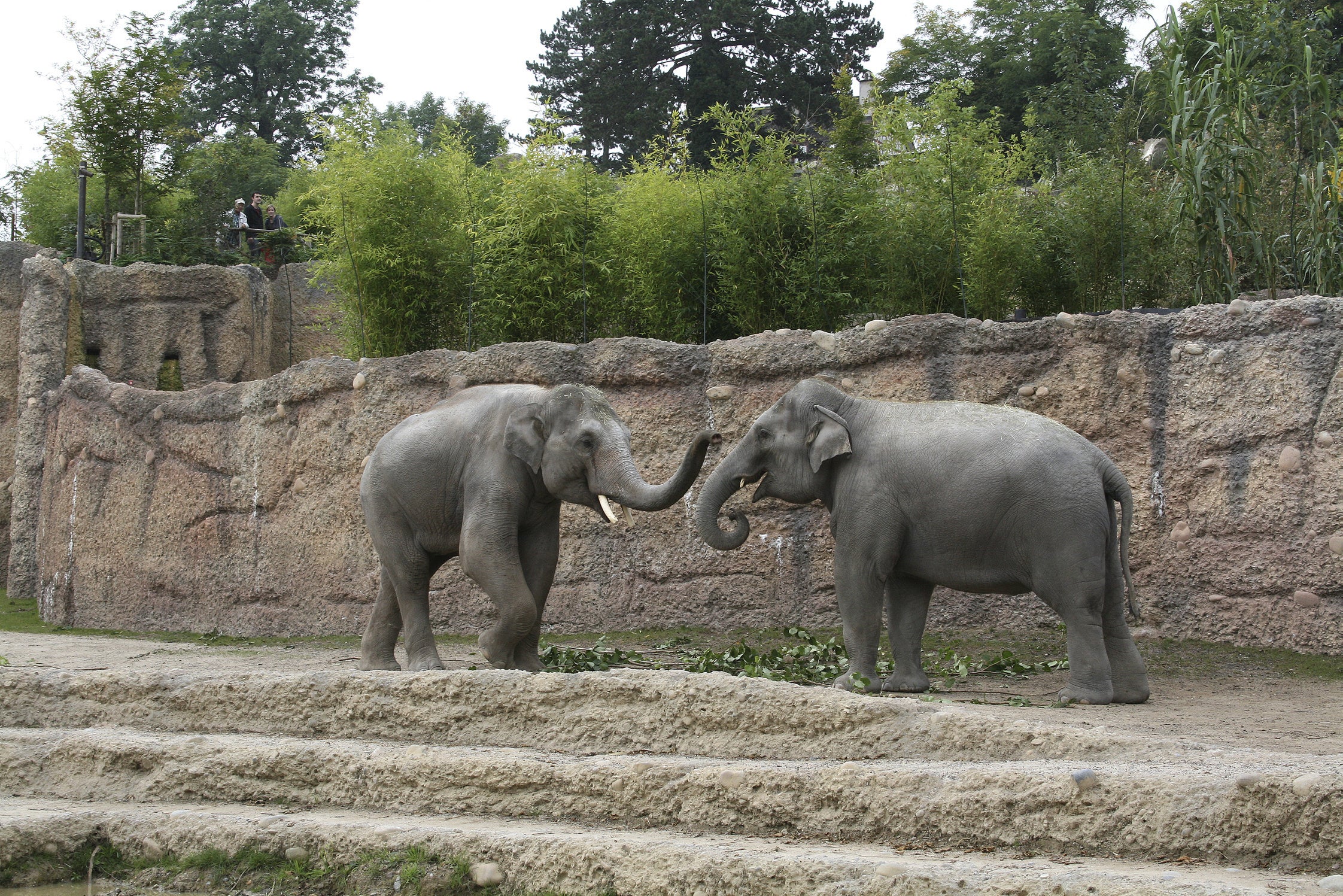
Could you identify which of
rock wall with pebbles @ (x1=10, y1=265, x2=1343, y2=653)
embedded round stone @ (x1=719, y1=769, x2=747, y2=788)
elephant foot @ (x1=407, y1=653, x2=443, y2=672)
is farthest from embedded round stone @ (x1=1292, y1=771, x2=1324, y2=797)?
elephant foot @ (x1=407, y1=653, x2=443, y2=672)

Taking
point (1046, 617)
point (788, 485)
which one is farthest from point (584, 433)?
point (1046, 617)

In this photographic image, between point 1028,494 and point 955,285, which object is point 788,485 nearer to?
point 1028,494

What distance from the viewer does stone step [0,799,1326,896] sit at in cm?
340

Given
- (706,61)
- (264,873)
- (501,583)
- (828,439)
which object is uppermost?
(706,61)

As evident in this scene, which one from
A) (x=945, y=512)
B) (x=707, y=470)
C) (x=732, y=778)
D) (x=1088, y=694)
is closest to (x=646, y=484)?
(x=945, y=512)

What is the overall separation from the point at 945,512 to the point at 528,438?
2.05 metres

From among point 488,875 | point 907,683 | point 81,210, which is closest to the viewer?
point 488,875

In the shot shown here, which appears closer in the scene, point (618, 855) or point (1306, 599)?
point (618, 855)

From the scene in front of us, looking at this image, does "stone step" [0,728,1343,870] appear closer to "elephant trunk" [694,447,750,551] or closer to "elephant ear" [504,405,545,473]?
"elephant ear" [504,405,545,473]

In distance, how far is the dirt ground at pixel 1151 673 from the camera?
16.6ft

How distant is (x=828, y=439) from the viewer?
21.4 feet

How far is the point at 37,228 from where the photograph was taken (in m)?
18.6

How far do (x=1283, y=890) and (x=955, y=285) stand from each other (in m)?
7.10

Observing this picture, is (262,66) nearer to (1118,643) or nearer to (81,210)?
(81,210)
